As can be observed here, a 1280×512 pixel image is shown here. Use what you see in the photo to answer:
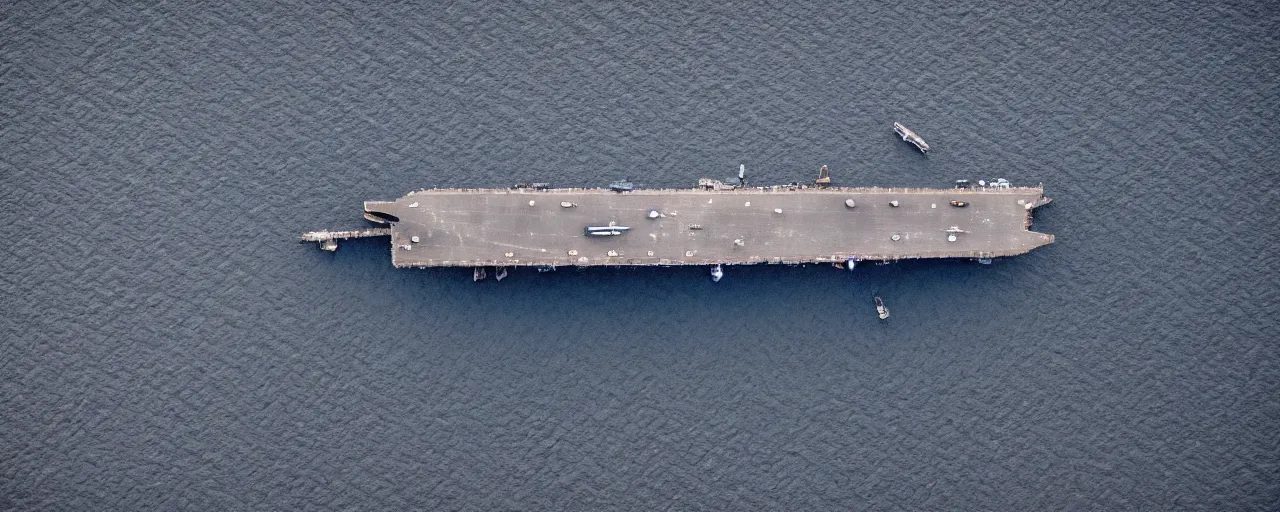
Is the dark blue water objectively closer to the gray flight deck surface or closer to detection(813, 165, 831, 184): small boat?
detection(813, 165, 831, 184): small boat

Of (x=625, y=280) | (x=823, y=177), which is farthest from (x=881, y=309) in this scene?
(x=625, y=280)

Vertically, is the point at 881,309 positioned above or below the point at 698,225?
below

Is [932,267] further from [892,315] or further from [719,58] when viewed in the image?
[719,58]

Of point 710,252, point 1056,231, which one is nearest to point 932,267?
point 1056,231

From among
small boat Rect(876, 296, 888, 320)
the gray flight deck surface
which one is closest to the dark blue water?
small boat Rect(876, 296, 888, 320)

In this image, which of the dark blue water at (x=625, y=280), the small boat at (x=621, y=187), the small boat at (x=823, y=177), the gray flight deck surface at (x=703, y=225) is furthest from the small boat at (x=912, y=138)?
the small boat at (x=621, y=187)

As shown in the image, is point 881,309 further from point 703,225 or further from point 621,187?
point 621,187

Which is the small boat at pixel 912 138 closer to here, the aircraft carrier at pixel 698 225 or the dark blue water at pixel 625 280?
the dark blue water at pixel 625 280
